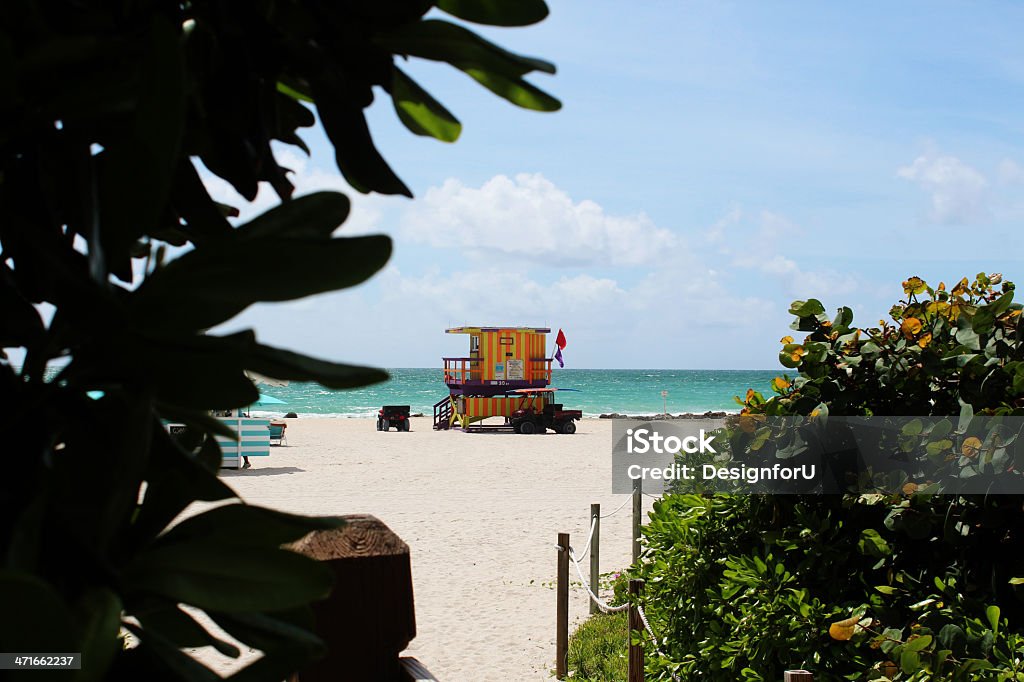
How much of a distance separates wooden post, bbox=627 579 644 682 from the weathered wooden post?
11.4ft

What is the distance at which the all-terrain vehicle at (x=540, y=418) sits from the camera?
3189 cm

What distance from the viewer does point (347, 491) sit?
1623 centimetres

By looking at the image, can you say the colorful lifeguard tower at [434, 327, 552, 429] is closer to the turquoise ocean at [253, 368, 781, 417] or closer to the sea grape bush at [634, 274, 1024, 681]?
the turquoise ocean at [253, 368, 781, 417]

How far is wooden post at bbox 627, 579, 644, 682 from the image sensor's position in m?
4.59

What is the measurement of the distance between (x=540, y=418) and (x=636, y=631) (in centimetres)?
2752

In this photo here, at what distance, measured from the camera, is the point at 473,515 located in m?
13.5

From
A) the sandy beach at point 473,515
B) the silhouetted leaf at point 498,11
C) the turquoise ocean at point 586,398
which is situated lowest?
the turquoise ocean at point 586,398

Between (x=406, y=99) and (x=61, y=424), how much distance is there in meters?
0.42

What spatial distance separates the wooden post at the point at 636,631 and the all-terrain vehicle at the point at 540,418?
26.9m

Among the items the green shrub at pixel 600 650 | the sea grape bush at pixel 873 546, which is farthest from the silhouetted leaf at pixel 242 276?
the green shrub at pixel 600 650

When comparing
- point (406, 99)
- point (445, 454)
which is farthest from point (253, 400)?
point (445, 454)

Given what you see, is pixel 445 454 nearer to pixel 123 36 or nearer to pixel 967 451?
pixel 967 451

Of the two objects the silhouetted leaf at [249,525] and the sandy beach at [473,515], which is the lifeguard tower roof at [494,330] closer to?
the sandy beach at [473,515]

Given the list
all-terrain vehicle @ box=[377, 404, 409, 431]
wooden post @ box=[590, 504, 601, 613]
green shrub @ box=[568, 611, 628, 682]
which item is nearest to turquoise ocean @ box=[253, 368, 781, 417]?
all-terrain vehicle @ box=[377, 404, 409, 431]
